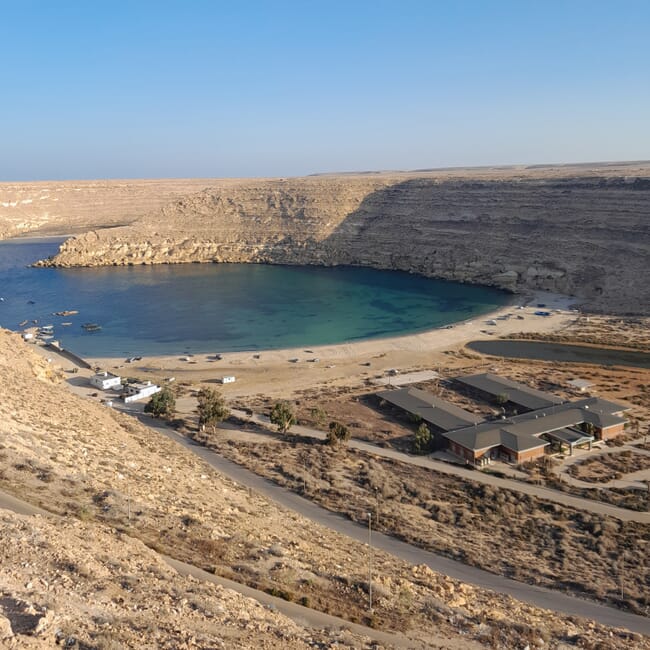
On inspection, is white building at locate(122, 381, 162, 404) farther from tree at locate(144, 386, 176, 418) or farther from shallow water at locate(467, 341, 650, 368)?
shallow water at locate(467, 341, 650, 368)

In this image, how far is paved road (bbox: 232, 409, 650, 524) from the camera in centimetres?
2355

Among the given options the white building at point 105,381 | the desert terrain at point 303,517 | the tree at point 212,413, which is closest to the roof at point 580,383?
the desert terrain at point 303,517

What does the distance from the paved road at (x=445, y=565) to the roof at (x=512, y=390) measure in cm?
1830

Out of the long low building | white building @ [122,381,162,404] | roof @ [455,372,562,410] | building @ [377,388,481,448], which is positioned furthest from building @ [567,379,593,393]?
white building @ [122,381,162,404]

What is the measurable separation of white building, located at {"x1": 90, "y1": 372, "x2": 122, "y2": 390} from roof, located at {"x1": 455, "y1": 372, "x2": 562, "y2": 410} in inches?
964

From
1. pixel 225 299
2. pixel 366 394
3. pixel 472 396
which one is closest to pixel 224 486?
pixel 366 394

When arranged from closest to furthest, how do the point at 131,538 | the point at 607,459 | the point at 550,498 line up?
the point at 131,538, the point at 550,498, the point at 607,459

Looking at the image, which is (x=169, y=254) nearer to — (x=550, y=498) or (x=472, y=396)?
(x=472, y=396)

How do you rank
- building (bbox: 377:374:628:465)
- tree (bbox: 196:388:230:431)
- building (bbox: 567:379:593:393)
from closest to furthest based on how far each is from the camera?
building (bbox: 377:374:628:465), tree (bbox: 196:388:230:431), building (bbox: 567:379:593:393)

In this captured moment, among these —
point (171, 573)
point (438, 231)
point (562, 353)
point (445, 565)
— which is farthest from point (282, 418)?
point (438, 231)

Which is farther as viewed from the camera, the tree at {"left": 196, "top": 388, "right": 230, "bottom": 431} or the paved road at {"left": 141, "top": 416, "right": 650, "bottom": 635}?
the tree at {"left": 196, "top": 388, "right": 230, "bottom": 431}

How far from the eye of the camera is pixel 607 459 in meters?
28.8

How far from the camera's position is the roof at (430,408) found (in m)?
32.6

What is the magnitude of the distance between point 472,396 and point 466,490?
14146 mm
